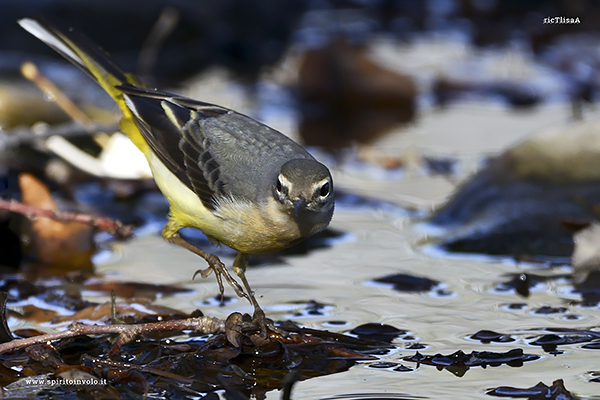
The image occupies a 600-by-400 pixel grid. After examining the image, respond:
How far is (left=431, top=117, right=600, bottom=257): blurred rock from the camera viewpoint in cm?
619

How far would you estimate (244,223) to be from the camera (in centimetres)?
477

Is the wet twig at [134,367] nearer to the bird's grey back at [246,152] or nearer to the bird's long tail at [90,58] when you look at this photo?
the bird's grey back at [246,152]

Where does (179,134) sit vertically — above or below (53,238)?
above

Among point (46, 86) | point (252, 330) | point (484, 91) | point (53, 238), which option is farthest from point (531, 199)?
point (484, 91)

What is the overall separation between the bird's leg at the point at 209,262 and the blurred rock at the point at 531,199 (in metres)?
1.96

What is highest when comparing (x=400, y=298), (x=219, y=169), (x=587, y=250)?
(x=219, y=169)

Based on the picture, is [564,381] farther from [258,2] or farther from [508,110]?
[258,2]

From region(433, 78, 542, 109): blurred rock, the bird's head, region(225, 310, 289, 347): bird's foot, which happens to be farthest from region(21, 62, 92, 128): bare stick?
region(433, 78, 542, 109): blurred rock

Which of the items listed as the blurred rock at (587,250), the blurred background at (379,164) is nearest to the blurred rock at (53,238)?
the blurred background at (379,164)

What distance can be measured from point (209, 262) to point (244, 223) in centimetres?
44

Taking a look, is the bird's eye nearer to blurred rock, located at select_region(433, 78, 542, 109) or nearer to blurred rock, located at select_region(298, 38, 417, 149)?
blurred rock, located at select_region(298, 38, 417, 149)

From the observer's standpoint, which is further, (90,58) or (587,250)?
(90,58)

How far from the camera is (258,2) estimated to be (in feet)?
45.8

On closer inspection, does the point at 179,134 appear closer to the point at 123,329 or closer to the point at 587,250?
the point at 123,329
